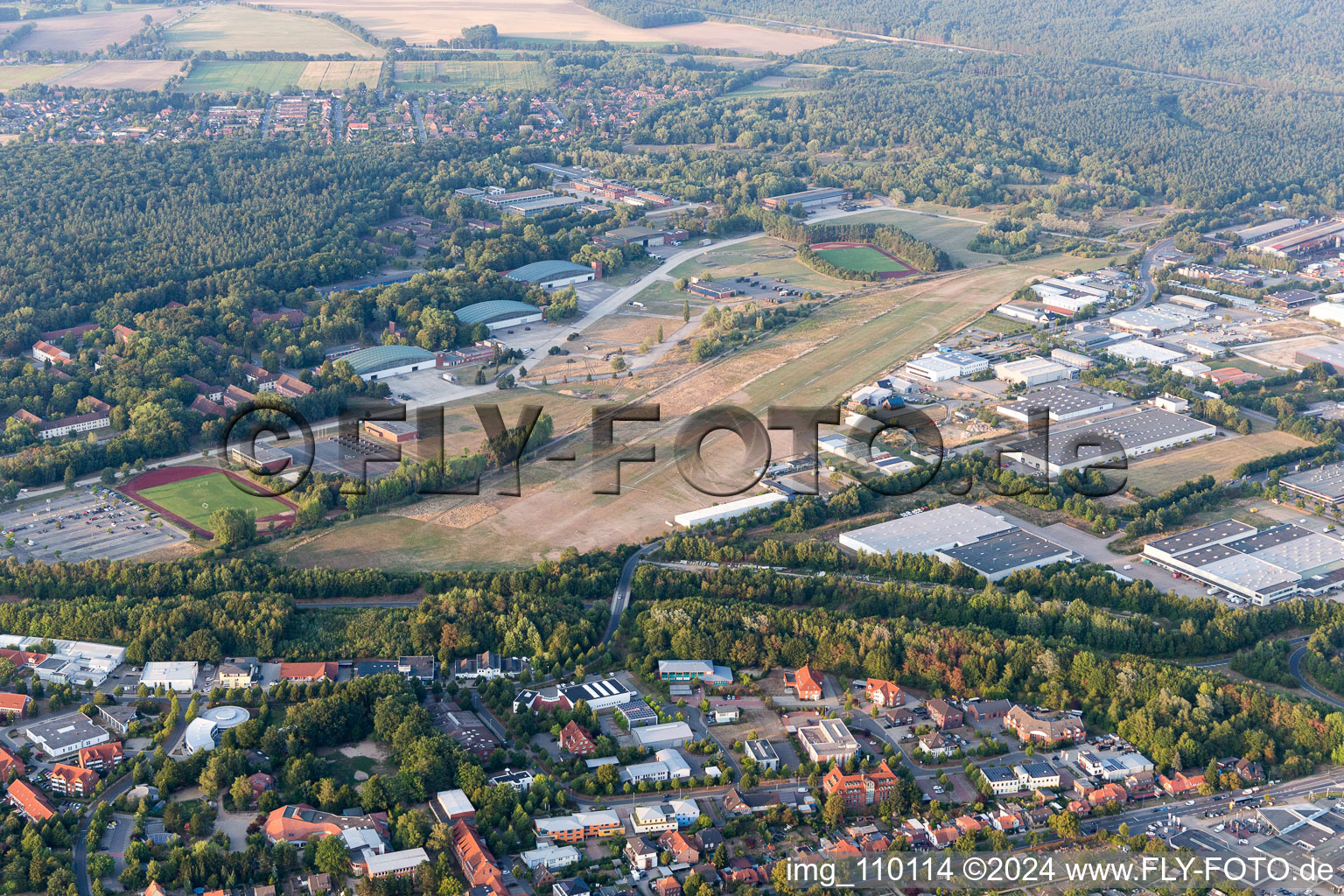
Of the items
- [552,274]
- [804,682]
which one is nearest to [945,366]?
[552,274]

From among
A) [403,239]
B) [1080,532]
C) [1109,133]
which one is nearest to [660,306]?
[403,239]

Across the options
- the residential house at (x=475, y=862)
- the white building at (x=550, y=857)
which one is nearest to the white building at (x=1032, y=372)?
the white building at (x=550, y=857)

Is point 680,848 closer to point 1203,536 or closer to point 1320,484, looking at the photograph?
point 1203,536

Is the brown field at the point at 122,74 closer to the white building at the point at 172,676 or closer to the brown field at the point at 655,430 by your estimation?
the brown field at the point at 655,430

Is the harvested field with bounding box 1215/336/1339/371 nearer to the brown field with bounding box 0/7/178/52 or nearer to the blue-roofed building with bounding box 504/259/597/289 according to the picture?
the blue-roofed building with bounding box 504/259/597/289

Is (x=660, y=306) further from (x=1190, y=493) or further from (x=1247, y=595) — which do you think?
(x=1247, y=595)
